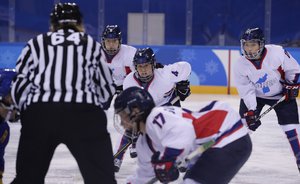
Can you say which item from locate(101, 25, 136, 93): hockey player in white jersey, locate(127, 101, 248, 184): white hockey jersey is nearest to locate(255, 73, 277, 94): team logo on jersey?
locate(101, 25, 136, 93): hockey player in white jersey

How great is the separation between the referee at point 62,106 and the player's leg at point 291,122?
2.19 m

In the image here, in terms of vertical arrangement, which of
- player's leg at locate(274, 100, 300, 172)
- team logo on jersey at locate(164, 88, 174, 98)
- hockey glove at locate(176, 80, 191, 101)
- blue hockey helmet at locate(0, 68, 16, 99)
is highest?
blue hockey helmet at locate(0, 68, 16, 99)

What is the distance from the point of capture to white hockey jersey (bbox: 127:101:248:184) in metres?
2.93

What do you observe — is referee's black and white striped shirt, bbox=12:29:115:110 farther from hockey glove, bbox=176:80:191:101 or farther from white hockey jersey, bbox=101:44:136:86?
white hockey jersey, bbox=101:44:136:86

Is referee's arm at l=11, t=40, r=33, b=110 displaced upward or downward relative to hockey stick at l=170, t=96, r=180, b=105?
upward

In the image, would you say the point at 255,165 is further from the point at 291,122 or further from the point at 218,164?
the point at 218,164

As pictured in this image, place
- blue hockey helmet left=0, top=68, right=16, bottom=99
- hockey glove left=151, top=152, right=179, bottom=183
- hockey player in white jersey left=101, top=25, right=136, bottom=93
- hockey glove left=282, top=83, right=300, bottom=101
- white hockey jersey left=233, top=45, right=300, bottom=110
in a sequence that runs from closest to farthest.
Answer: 1. hockey glove left=151, top=152, right=179, bottom=183
2. blue hockey helmet left=0, top=68, right=16, bottom=99
3. hockey glove left=282, top=83, right=300, bottom=101
4. white hockey jersey left=233, top=45, right=300, bottom=110
5. hockey player in white jersey left=101, top=25, right=136, bottom=93

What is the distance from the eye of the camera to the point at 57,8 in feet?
10.2

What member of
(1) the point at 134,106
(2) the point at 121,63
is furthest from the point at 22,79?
(2) the point at 121,63

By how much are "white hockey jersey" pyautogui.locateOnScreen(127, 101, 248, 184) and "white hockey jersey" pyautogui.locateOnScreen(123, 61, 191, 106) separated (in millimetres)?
1600

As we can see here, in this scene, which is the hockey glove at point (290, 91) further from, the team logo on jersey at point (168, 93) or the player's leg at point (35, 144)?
the player's leg at point (35, 144)

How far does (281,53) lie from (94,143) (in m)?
2.51

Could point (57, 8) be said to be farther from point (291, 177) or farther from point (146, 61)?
point (291, 177)

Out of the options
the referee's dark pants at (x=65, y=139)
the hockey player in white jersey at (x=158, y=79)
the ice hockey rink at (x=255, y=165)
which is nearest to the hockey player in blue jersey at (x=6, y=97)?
the referee's dark pants at (x=65, y=139)
